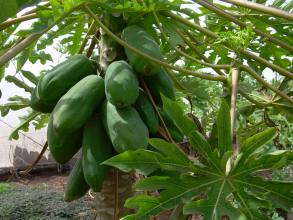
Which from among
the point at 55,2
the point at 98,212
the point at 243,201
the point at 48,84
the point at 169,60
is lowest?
the point at 98,212

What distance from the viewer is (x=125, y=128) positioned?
1160 millimetres

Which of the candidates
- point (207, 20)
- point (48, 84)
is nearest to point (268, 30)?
point (207, 20)

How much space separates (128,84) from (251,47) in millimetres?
775

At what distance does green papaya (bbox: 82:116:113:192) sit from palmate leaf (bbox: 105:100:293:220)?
0.11 metres

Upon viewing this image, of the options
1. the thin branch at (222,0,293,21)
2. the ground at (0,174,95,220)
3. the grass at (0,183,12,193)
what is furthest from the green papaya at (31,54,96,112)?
the grass at (0,183,12,193)

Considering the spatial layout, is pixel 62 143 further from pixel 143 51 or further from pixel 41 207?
pixel 41 207

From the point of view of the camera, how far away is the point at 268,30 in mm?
1774

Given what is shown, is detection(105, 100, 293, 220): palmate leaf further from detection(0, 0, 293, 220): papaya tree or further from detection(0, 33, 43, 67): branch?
detection(0, 33, 43, 67): branch

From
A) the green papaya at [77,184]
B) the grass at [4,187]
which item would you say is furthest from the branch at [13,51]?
the grass at [4,187]

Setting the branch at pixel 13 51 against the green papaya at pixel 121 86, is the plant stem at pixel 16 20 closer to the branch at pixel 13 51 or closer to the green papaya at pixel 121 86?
the branch at pixel 13 51

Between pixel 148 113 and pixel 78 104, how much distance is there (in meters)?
0.20

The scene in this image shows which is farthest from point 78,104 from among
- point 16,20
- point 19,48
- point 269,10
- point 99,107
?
point 269,10

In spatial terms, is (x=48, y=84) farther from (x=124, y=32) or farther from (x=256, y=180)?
(x=256, y=180)

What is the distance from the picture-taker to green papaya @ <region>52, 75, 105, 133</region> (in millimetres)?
1196
